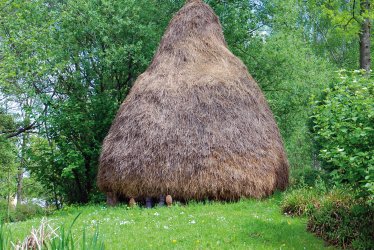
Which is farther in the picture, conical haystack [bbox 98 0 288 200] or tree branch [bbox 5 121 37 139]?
tree branch [bbox 5 121 37 139]

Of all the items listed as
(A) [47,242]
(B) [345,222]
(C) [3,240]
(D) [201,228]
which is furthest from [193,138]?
(C) [3,240]

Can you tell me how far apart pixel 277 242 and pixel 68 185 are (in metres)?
11.6

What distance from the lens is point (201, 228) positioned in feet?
26.3

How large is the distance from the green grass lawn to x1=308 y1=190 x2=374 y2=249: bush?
24cm

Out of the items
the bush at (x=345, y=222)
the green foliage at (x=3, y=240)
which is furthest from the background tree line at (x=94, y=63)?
the green foliage at (x=3, y=240)

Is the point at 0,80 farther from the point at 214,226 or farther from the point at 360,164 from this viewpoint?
the point at 360,164

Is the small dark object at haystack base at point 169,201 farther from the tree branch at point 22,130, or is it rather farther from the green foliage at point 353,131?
the tree branch at point 22,130

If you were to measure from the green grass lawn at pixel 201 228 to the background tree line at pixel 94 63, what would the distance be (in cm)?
591

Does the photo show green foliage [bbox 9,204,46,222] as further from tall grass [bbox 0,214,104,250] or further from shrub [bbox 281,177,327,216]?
tall grass [bbox 0,214,104,250]

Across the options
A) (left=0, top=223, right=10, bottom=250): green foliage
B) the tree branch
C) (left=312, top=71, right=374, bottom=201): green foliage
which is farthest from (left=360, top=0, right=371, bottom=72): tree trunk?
(left=0, top=223, right=10, bottom=250): green foliage

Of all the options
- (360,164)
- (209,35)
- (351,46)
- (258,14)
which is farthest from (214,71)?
(351,46)

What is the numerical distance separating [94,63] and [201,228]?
10.4 m

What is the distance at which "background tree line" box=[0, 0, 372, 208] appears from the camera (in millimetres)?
15461

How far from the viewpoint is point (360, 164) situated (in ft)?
20.9
